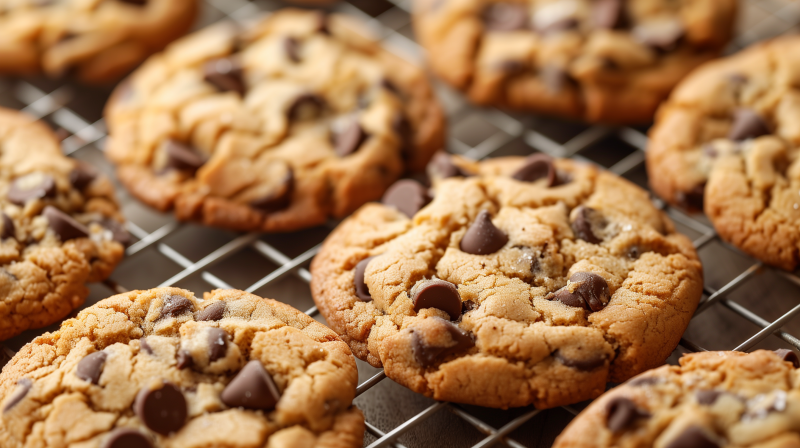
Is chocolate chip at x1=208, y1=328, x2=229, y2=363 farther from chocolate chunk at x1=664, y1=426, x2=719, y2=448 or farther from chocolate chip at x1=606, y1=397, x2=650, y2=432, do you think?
chocolate chunk at x1=664, y1=426, x2=719, y2=448

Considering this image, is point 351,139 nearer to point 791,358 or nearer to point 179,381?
point 179,381

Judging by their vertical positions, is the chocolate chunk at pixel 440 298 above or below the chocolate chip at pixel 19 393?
above

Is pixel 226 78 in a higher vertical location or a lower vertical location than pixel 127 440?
higher

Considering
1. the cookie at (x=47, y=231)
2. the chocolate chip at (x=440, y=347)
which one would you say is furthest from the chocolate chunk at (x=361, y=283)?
the cookie at (x=47, y=231)

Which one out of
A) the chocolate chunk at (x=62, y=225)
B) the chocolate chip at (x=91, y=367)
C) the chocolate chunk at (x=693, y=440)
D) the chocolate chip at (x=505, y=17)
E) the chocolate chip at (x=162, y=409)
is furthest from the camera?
the chocolate chip at (x=505, y=17)

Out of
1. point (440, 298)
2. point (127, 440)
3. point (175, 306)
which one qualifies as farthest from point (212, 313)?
point (440, 298)

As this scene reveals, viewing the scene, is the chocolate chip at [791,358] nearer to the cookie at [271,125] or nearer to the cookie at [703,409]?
the cookie at [703,409]
